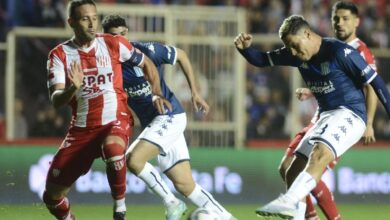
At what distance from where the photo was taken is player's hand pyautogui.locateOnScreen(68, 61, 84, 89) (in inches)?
334

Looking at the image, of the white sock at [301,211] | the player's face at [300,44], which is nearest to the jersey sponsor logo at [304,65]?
the player's face at [300,44]

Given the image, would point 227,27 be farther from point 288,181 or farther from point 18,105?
point 288,181

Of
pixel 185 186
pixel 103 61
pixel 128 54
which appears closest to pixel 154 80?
pixel 128 54

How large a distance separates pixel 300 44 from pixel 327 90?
59 cm

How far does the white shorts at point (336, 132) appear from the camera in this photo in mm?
9125

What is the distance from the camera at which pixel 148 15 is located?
50.8ft

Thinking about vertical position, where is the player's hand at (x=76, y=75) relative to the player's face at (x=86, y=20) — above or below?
below

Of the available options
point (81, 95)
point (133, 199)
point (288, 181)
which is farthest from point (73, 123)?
point (133, 199)

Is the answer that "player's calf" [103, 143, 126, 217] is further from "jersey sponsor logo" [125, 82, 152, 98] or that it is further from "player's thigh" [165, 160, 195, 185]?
"jersey sponsor logo" [125, 82, 152, 98]

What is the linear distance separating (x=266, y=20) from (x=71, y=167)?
32.7 ft

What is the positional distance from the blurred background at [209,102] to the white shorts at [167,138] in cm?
427

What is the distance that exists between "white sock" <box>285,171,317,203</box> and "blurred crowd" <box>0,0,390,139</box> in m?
6.92

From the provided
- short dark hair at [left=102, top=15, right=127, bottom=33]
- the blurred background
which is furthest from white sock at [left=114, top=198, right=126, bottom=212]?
the blurred background

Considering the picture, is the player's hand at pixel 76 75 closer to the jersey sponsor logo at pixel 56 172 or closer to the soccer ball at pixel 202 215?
the jersey sponsor logo at pixel 56 172
